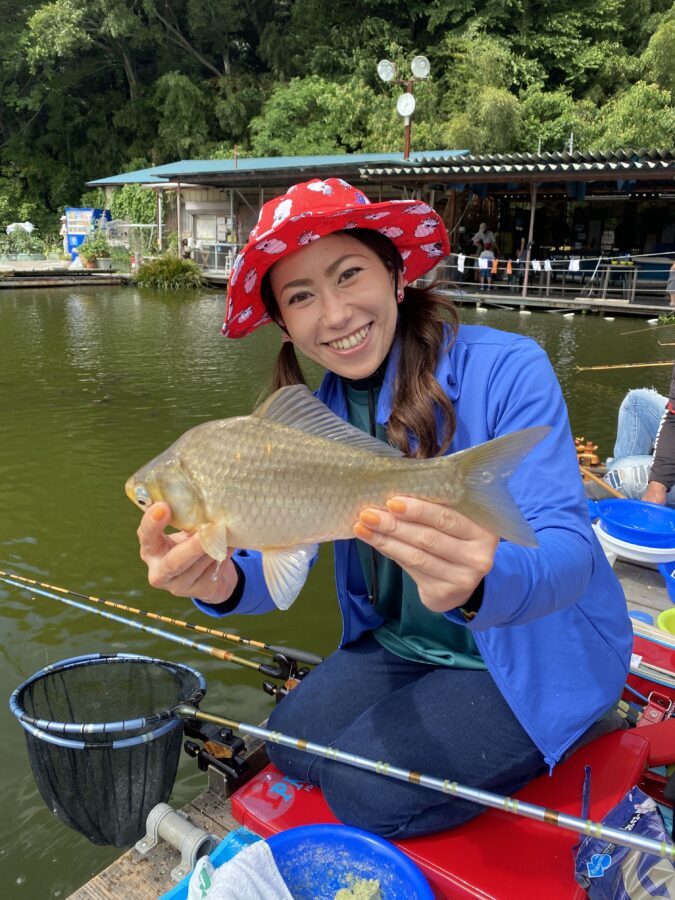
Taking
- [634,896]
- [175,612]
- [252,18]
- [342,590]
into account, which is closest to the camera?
[634,896]

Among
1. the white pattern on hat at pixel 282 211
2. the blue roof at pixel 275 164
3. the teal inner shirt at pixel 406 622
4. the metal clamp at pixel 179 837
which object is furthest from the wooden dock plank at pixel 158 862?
the blue roof at pixel 275 164

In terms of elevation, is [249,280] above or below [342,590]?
above

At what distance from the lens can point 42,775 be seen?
257 centimetres

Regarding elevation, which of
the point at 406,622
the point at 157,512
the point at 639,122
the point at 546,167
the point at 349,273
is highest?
the point at 639,122

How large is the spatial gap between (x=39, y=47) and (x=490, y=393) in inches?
1805

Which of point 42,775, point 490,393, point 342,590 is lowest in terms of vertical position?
point 42,775

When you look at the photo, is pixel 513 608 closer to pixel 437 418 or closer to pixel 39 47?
pixel 437 418

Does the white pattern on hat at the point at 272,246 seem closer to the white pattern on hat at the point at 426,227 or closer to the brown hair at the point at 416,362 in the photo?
the brown hair at the point at 416,362

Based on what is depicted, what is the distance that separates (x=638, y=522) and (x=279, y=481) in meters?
3.20

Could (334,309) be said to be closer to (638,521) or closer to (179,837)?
(179,837)

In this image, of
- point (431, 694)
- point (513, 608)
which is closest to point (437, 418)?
point (513, 608)

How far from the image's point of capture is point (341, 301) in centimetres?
218

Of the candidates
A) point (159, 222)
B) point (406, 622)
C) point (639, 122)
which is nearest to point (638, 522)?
point (406, 622)

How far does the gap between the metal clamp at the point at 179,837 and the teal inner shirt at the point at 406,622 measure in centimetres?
90
